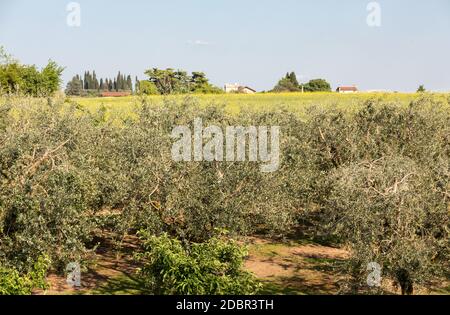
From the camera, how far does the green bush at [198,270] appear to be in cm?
1433

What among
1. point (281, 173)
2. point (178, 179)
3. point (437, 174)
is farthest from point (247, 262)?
point (437, 174)

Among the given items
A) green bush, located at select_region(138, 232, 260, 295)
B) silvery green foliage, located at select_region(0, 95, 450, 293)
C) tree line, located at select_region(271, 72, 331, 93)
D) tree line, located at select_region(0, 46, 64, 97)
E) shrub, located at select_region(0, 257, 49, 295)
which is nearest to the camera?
green bush, located at select_region(138, 232, 260, 295)

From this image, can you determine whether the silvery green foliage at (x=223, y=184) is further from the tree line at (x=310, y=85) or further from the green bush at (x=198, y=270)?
the tree line at (x=310, y=85)

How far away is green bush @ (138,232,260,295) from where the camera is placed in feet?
47.0

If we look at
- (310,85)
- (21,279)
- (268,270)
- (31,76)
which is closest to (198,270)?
(21,279)

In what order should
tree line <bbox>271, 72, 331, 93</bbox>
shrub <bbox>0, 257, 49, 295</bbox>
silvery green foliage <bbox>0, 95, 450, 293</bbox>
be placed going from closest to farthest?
shrub <bbox>0, 257, 49, 295</bbox> → silvery green foliage <bbox>0, 95, 450, 293</bbox> → tree line <bbox>271, 72, 331, 93</bbox>

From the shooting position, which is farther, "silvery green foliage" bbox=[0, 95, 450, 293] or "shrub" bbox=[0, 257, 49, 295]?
"silvery green foliage" bbox=[0, 95, 450, 293]

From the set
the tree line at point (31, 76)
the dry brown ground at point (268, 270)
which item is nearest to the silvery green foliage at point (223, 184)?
the dry brown ground at point (268, 270)

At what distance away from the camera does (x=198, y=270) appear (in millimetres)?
14445

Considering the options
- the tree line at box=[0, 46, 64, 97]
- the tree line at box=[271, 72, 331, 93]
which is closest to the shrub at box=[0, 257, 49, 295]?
the tree line at box=[0, 46, 64, 97]

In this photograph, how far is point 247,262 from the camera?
24.5 meters

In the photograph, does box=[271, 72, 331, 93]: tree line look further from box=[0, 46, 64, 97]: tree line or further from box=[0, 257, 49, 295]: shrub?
box=[0, 257, 49, 295]: shrub
